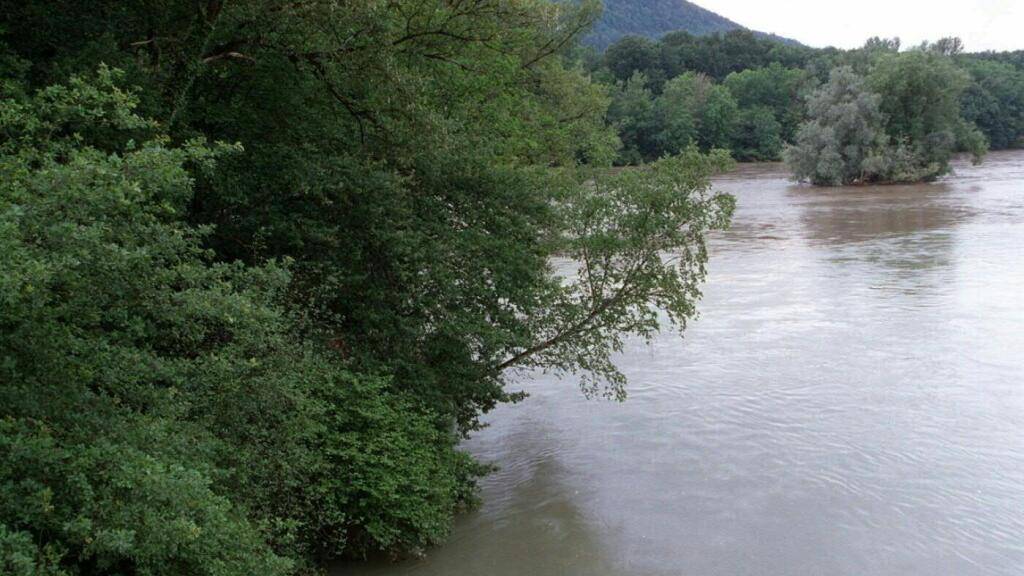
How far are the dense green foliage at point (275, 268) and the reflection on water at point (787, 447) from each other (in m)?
1.59

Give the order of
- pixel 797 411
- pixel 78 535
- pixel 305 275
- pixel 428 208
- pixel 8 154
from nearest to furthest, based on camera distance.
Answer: pixel 78 535
pixel 8 154
pixel 305 275
pixel 428 208
pixel 797 411

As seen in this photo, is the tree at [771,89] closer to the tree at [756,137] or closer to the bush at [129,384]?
the tree at [756,137]

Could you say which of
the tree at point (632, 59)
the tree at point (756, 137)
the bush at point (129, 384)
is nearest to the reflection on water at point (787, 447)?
the bush at point (129, 384)

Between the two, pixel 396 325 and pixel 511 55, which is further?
pixel 511 55

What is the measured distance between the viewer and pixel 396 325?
40.3 ft

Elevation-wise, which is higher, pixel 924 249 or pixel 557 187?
pixel 557 187

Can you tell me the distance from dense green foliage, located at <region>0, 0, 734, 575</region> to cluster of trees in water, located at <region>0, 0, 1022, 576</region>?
34 mm

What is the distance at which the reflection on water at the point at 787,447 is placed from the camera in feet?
37.4

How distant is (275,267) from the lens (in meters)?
8.62

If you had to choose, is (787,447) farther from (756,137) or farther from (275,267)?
(756,137)

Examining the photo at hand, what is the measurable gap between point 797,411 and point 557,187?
6371 millimetres

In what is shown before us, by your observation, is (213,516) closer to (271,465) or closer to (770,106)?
(271,465)

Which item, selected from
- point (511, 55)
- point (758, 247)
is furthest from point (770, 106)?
point (511, 55)

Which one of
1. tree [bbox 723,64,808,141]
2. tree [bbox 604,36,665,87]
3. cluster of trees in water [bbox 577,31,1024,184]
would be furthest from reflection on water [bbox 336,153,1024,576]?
tree [bbox 604,36,665,87]
